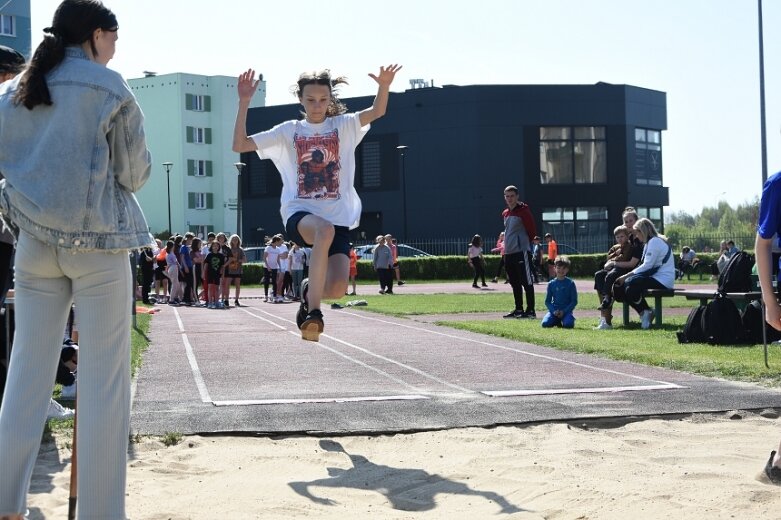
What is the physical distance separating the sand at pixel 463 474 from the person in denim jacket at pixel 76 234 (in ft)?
2.71

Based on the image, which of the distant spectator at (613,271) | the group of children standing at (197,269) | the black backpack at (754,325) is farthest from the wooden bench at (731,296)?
the group of children standing at (197,269)

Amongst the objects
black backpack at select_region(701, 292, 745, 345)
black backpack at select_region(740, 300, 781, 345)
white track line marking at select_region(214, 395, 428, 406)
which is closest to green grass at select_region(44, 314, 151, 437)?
white track line marking at select_region(214, 395, 428, 406)

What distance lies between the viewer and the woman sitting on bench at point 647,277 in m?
14.9

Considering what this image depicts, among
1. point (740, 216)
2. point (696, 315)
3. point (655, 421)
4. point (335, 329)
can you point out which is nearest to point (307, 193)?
point (655, 421)

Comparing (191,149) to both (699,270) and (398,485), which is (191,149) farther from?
(398,485)

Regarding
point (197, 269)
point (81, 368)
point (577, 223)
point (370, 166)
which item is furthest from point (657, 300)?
point (370, 166)

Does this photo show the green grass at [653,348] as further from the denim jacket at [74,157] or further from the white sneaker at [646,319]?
the denim jacket at [74,157]

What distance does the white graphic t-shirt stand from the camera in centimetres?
748

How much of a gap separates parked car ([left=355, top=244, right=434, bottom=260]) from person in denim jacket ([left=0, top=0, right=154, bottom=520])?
4658cm

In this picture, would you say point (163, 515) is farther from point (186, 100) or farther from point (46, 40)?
point (186, 100)

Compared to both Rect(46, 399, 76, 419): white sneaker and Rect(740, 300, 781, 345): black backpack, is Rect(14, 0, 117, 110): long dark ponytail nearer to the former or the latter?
Rect(46, 399, 76, 419): white sneaker

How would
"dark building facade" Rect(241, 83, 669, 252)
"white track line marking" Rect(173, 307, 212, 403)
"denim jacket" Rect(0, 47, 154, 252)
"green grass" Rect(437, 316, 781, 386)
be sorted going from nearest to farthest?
1. "denim jacket" Rect(0, 47, 154, 252)
2. "white track line marking" Rect(173, 307, 212, 403)
3. "green grass" Rect(437, 316, 781, 386)
4. "dark building facade" Rect(241, 83, 669, 252)

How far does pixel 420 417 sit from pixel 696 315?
6.37 meters

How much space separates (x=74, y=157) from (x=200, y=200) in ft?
268
